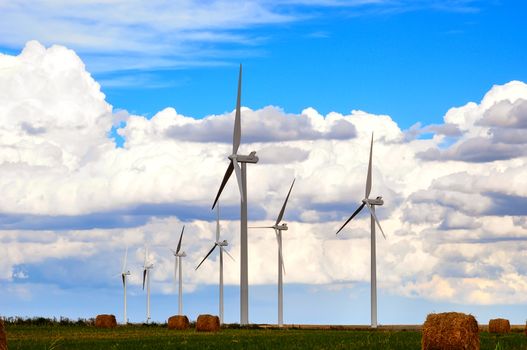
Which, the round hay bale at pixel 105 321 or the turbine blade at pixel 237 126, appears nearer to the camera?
the round hay bale at pixel 105 321

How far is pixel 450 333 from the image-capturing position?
46.5m

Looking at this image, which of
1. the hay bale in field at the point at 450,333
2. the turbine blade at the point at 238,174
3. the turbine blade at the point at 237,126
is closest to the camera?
the hay bale in field at the point at 450,333

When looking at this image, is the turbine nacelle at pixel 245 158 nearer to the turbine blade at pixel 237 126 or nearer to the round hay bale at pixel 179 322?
the turbine blade at pixel 237 126

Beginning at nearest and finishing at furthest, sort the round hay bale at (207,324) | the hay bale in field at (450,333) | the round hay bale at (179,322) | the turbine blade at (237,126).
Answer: the hay bale in field at (450,333), the round hay bale at (207,324), the round hay bale at (179,322), the turbine blade at (237,126)

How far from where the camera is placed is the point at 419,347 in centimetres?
5128

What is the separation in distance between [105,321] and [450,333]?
190ft

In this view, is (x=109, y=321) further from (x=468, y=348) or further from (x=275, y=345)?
(x=468, y=348)

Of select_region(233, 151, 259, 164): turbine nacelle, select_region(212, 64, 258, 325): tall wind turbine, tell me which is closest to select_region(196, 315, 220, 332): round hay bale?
select_region(212, 64, 258, 325): tall wind turbine

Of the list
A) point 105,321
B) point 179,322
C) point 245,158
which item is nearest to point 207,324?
point 179,322

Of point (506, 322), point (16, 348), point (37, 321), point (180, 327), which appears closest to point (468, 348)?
point (16, 348)

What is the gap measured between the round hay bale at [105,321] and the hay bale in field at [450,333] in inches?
2230

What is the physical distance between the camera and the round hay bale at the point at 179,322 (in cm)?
9456

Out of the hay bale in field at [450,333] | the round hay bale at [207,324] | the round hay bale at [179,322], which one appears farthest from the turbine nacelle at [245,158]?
the hay bale in field at [450,333]

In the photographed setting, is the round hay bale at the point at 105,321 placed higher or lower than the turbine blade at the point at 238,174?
lower
